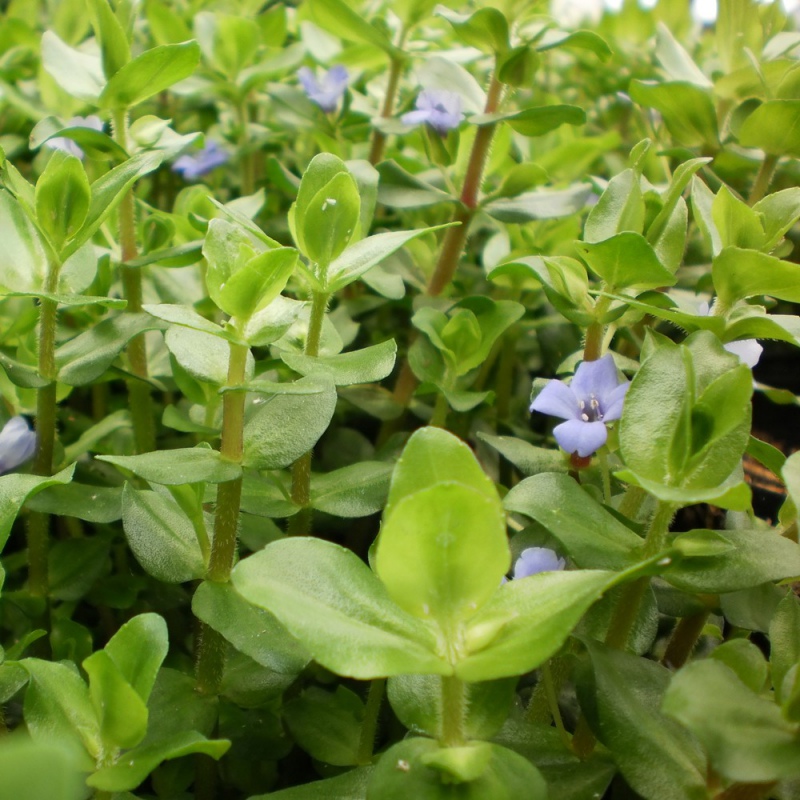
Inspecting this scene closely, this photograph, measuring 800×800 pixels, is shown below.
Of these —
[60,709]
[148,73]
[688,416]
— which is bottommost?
[60,709]

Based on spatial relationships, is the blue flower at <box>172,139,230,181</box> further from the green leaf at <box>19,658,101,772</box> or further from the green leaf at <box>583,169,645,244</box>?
the green leaf at <box>19,658,101,772</box>

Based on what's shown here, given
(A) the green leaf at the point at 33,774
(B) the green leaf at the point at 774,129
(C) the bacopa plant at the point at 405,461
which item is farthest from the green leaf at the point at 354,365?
(B) the green leaf at the point at 774,129

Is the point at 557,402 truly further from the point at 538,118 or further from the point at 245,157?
the point at 245,157

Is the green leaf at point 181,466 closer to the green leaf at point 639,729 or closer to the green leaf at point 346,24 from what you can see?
the green leaf at point 639,729

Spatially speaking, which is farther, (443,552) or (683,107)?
(683,107)

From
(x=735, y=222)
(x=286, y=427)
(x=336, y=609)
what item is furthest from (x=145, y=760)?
(x=735, y=222)

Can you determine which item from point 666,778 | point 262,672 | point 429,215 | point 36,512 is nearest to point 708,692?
point 666,778
